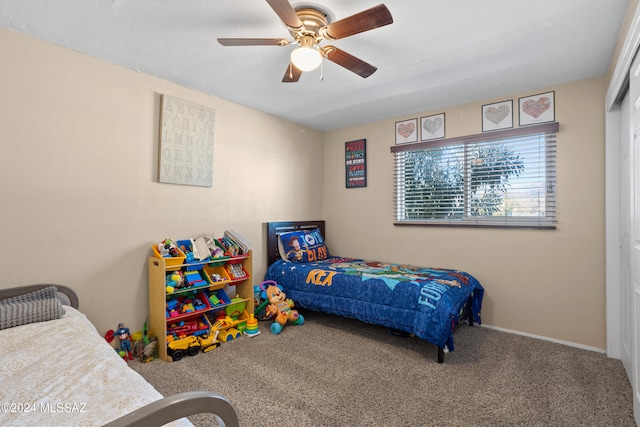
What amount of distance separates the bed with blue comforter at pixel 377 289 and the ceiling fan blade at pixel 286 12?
2085 millimetres

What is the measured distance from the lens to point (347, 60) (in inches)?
81.4

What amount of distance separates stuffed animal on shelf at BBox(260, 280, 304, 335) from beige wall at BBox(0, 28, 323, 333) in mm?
828

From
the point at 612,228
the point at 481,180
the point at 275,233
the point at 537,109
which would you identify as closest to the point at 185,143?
the point at 275,233

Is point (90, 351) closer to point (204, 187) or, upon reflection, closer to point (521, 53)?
point (204, 187)

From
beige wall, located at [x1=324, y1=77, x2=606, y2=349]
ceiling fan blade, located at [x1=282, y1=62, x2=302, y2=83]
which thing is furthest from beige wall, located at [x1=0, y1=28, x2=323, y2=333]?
beige wall, located at [x1=324, y1=77, x2=606, y2=349]

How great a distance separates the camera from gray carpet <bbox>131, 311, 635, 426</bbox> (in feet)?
5.86

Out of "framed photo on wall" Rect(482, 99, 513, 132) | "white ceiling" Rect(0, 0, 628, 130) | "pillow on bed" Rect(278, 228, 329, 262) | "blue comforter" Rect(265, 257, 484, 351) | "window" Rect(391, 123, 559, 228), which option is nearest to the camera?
"white ceiling" Rect(0, 0, 628, 130)

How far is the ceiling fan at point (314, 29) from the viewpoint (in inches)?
63.0

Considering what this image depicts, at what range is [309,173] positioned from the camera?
171 inches

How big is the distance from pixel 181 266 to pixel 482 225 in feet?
9.64

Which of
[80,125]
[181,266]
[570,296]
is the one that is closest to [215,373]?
[181,266]

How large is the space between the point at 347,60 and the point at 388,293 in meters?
1.87

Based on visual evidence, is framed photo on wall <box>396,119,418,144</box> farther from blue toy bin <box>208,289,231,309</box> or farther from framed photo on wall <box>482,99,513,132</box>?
blue toy bin <box>208,289,231,309</box>

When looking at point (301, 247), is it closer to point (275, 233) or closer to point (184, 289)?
point (275, 233)
